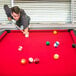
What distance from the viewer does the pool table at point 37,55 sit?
150 centimetres

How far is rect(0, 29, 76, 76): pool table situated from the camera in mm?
1495

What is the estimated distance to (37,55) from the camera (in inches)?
76.7

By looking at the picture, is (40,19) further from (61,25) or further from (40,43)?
(40,43)

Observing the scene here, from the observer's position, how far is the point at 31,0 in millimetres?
4043

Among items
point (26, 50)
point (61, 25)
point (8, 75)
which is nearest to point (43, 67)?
point (8, 75)

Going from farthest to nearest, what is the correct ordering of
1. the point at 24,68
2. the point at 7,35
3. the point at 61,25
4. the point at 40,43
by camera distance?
1. the point at 61,25
2. the point at 7,35
3. the point at 40,43
4. the point at 24,68

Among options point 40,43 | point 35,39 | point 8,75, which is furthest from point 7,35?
point 8,75

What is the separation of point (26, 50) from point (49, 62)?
52 cm

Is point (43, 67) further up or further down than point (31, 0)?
further down

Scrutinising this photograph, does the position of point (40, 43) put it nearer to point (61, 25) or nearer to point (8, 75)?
point (8, 75)

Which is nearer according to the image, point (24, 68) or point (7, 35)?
point (24, 68)

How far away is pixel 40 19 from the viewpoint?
4.09 metres

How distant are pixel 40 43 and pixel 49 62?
0.78m

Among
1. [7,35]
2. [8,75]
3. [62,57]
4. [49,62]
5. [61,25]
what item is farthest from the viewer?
[61,25]
